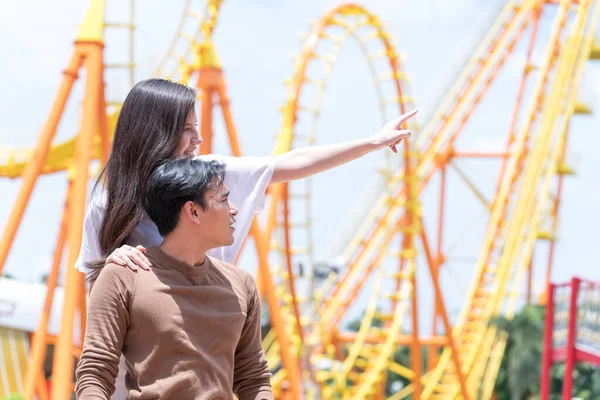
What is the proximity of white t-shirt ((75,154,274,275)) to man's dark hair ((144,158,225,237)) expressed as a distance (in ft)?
0.31

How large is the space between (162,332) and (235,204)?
321 mm

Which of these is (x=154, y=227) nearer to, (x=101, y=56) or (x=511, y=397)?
(x=101, y=56)

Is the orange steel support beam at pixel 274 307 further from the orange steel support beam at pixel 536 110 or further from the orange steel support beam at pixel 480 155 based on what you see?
the orange steel support beam at pixel 480 155

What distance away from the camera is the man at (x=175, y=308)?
144 centimetres

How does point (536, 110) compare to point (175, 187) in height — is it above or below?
below

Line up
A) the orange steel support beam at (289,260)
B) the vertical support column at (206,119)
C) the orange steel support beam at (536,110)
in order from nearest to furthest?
the vertical support column at (206,119), the orange steel support beam at (289,260), the orange steel support beam at (536,110)

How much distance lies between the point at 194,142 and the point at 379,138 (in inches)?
11.4

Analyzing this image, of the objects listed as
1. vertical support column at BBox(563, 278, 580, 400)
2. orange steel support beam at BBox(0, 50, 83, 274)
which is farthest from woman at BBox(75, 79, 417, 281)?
vertical support column at BBox(563, 278, 580, 400)

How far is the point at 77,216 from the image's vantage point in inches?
265

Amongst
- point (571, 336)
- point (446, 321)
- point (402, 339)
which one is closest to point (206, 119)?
point (571, 336)

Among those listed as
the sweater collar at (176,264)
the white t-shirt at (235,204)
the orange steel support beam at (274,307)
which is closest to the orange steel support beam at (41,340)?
the orange steel support beam at (274,307)

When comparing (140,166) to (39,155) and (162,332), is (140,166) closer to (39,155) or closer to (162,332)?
(162,332)

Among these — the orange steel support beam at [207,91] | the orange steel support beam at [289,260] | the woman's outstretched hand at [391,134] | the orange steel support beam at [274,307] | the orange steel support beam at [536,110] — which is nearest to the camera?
the woman's outstretched hand at [391,134]

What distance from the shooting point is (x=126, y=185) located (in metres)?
1.59
